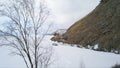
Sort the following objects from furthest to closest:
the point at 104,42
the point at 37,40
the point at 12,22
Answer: the point at 104,42 < the point at 37,40 < the point at 12,22

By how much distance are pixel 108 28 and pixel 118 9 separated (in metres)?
11.9

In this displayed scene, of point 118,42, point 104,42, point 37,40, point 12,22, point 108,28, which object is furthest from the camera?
point 108,28

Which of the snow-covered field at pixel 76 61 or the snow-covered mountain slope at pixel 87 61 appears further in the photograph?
the snow-covered field at pixel 76 61

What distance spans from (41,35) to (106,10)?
346ft

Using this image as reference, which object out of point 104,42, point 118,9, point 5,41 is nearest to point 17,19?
point 5,41

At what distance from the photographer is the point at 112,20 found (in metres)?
102

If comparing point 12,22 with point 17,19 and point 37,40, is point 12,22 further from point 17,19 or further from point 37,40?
point 37,40

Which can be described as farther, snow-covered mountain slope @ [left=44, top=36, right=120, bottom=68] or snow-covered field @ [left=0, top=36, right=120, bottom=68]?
snow-covered field @ [left=0, top=36, right=120, bottom=68]

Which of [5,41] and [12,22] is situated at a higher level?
[12,22]

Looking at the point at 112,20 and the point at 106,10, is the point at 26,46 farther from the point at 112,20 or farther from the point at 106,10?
the point at 106,10

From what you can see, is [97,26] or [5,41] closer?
[5,41]

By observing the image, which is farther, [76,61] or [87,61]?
[76,61]

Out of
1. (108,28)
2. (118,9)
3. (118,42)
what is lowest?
(118,42)

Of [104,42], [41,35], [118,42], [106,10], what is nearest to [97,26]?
[106,10]
